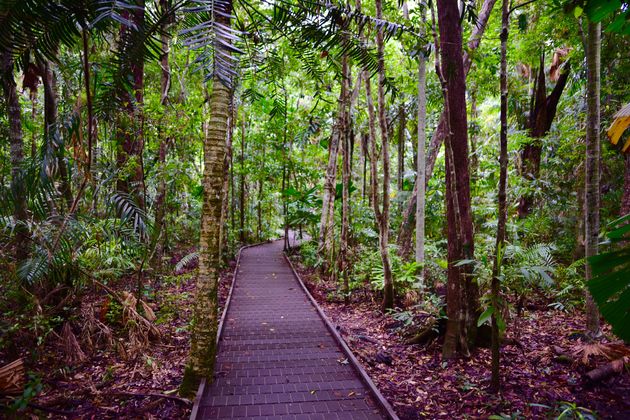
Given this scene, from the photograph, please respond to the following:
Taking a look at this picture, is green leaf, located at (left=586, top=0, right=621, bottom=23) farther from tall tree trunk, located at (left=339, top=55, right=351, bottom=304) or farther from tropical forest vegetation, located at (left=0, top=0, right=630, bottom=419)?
tall tree trunk, located at (left=339, top=55, right=351, bottom=304)

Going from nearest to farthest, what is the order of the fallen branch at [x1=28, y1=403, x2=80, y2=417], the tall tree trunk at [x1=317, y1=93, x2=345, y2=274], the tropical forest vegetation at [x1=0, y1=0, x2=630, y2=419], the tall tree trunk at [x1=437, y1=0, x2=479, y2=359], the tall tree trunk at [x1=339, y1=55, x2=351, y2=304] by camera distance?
the fallen branch at [x1=28, y1=403, x2=80, y2=417] < the tropical forest vegetation at [x1=0, y1=0, x2=630, y2=419] < the tall tree trunk at [x1=437, y1=0, x2=479, y2=359] < the tall tree trunk at [x1=339, y1=55, x2=351, y2=304] < the tall tree trunk at [x1=317, y1=93, x2=345, y2=274]

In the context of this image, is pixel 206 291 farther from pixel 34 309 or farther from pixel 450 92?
pixel 450 92

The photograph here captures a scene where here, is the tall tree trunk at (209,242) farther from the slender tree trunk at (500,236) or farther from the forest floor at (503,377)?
the slender tree trunk at (500,236)

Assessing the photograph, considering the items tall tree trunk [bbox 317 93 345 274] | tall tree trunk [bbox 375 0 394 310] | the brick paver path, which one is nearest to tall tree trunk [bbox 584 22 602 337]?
tall tree trunk [bbox 375 0 394 310]

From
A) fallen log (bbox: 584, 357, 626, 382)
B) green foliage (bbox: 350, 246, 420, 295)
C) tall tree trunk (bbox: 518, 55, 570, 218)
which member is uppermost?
tall tree trunk (bbox: 518, 55, 570, 218)

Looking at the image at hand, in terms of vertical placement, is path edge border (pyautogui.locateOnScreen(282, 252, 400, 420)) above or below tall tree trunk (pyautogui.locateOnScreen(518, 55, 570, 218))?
below

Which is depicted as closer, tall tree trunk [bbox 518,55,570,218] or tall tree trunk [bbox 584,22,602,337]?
tall tree trunk [bbox 584,22,602,337]

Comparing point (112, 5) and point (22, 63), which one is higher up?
point (112, 5)

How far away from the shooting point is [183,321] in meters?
6.95

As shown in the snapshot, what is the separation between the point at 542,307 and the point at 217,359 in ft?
20.9

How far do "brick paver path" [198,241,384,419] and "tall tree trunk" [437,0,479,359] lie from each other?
161cm

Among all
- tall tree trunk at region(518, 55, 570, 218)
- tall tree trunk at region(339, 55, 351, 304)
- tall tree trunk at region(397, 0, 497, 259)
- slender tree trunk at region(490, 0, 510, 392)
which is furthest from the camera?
tall tree trunk at region(518, 55, 570, 218)

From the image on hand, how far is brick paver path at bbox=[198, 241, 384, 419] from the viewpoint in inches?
149

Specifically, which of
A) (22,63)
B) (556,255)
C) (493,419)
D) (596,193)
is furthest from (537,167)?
(22,63)
